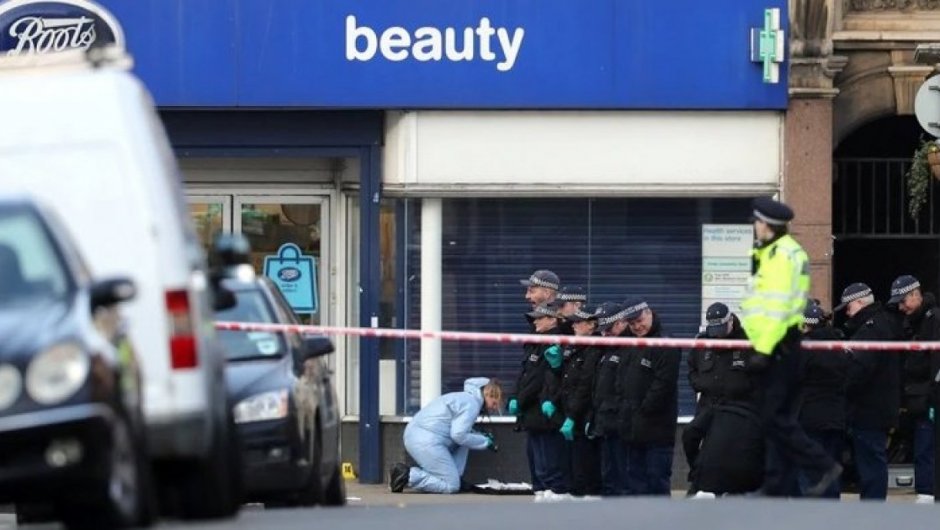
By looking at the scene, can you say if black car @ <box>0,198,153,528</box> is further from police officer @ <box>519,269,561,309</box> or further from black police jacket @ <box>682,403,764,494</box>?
police officer @ <box>519,269,561,309</box>

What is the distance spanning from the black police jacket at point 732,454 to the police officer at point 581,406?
6.06 feet

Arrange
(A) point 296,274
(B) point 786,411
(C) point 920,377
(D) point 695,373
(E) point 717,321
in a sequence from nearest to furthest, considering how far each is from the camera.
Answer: (B) point 786,411, (D) point 695,373, (E) point 717,321, (C) point 920,377, (A) point 296,274

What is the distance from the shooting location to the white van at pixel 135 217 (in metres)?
9.86

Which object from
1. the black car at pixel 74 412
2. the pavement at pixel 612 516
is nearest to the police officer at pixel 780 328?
the pavement at pixel 612 516

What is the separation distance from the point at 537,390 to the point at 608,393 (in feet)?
2.58

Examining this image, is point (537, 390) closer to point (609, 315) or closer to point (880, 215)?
point (609, 315)

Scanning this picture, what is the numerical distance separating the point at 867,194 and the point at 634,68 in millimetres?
2574

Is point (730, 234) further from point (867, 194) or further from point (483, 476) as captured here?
point (483, 476)

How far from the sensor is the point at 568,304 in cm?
1908

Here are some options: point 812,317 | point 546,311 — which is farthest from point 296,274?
point 812,317

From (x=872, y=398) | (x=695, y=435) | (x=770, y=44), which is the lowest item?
(x=695, y=435)

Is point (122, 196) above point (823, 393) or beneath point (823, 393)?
above

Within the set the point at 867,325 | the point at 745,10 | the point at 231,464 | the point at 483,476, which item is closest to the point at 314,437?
the point at 231,464

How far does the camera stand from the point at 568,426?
18547 mm
